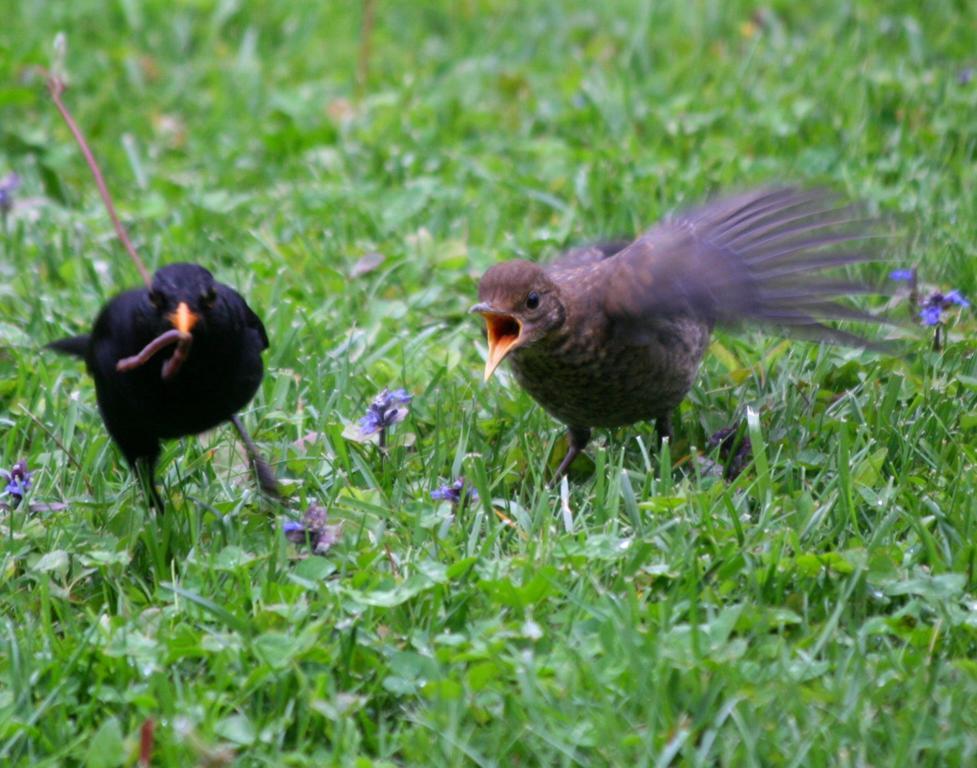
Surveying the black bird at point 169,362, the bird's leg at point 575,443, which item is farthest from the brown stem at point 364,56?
the black bird at point 169,362

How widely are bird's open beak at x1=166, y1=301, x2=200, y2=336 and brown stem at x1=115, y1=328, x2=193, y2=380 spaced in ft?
0.05

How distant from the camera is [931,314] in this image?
15.2ft

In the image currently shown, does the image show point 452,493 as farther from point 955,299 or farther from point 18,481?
point 955,299

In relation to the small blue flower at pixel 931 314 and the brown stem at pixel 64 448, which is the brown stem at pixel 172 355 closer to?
the brown stem at pixel 64 448

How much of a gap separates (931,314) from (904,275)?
417 millimetres

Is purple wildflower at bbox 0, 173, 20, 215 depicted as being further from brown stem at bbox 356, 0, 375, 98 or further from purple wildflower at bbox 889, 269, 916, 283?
purple wildflower at bbox 889, 269, 916, 283

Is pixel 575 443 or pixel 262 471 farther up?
pixel 262 471

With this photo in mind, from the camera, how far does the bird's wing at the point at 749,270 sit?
400cm

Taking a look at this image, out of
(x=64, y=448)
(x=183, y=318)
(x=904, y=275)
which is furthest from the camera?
(x=904, y=275)

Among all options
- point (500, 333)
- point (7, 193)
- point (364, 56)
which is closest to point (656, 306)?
point (500, 333)

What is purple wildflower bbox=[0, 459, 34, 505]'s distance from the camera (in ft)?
13.0

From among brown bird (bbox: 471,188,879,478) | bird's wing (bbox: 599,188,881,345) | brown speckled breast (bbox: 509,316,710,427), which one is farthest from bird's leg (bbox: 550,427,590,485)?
bird's wing (bbox: 599,188,881,345)

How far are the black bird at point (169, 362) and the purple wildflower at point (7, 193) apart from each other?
7.51 feet

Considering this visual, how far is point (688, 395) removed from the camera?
15.6ft
